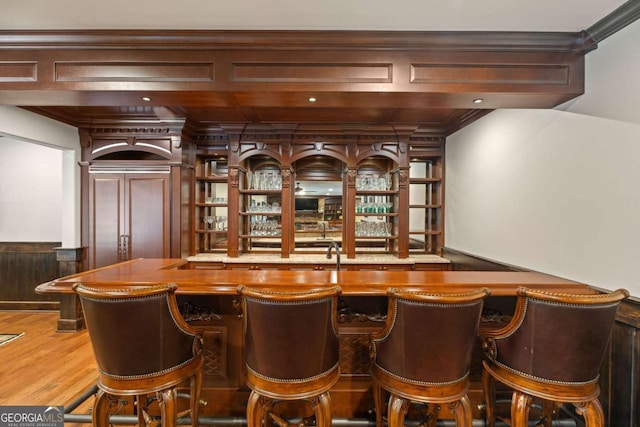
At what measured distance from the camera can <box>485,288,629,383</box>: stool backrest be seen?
1.28m

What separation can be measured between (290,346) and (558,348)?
4.01ft

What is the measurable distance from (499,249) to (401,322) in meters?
2.08

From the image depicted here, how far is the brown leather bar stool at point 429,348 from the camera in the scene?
1252mm

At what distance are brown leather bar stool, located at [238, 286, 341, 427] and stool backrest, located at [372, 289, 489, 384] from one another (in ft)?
0.96

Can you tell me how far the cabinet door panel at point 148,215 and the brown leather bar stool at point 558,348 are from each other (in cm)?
363

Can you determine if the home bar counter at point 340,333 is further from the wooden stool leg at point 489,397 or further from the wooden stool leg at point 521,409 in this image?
the wooden stool leg at point 521,409

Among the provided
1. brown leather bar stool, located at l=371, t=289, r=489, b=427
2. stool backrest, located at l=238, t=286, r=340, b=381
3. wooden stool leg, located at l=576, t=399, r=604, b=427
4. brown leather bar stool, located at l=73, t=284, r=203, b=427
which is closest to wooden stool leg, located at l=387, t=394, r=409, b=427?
brown leather bar stool, located at l=371, t=289, r=489, b=427

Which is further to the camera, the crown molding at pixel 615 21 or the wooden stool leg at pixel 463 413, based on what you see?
the crown molding at pixel 615 21

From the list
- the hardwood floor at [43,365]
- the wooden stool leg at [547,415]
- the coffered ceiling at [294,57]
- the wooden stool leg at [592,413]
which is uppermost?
the coffered ceiling at [294,57]

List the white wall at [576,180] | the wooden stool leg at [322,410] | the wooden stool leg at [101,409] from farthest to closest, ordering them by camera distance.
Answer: the white wall at [576,180] < the wooden stool leg at [101,409] < the wooden stool leg at [322,410]

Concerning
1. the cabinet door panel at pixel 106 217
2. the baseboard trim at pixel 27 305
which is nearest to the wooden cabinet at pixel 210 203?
the cabinet door panel at pixel 106 217

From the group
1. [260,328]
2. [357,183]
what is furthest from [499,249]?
[260,328]

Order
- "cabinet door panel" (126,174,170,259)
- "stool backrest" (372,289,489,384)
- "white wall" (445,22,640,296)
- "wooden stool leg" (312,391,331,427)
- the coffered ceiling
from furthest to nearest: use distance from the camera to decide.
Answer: "cabinet door panel" (126,174,170,259), the coffered ceiling, "white wall" (445,22,640,296), "wooden stool leg" (312,391,331,427), "stool backrest" (372,289,489,384)

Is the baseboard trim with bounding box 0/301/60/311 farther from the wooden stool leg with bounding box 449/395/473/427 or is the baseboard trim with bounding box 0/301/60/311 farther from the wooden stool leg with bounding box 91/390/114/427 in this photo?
the wooden stool leg with bounding box 449/395/473/427
